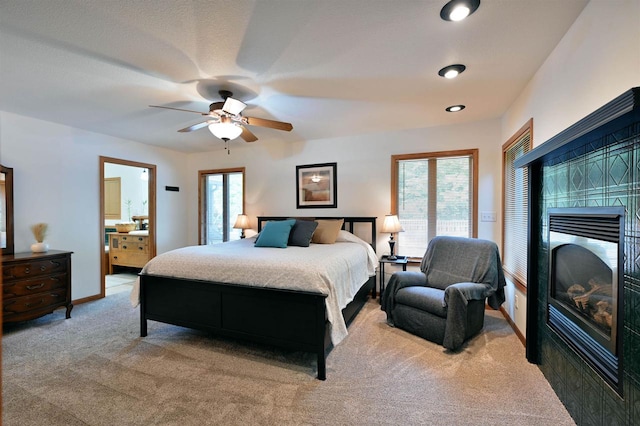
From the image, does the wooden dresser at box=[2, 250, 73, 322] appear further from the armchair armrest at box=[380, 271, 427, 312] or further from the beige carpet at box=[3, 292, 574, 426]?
the armchair armrest at box=[380, 271, 427, 312]

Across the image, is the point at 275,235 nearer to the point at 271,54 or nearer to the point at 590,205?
the point at 271,54

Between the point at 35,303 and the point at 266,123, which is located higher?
the point at 266,123

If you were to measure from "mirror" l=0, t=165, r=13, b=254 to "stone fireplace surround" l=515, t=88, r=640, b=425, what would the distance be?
205 inches

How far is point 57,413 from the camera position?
6.77ft

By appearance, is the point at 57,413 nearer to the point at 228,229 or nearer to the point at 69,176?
the point at 69,176

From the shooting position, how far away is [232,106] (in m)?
2.81

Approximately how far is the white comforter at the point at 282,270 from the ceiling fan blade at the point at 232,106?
1.31m

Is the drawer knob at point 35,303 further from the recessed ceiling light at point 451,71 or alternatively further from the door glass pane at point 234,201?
the recessed ceiling light at point 451,71

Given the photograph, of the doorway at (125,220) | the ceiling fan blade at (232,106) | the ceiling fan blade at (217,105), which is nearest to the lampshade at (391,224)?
the ceiling fan blade at (232,106)

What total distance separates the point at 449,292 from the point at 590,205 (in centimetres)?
129

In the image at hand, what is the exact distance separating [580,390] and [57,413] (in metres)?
3.26

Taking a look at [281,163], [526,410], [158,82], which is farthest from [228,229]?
[526,410]

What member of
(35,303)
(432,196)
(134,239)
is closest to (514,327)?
(432,196)

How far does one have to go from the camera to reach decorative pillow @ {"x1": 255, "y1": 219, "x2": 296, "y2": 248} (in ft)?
12.1
